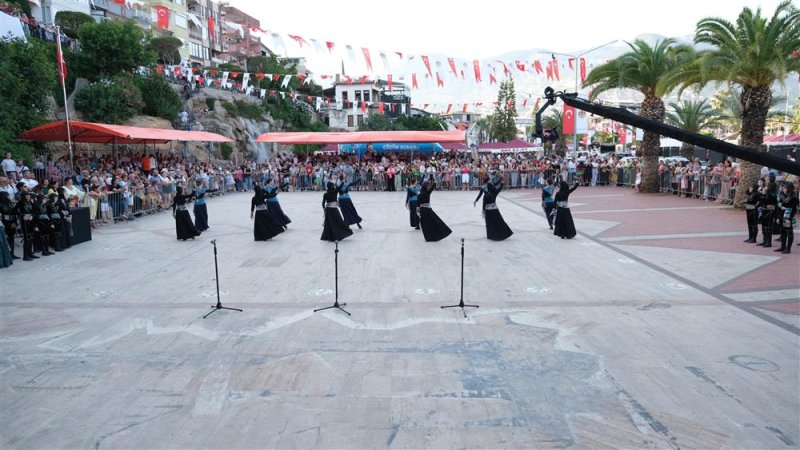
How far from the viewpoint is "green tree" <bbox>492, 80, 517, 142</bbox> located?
78625 mm

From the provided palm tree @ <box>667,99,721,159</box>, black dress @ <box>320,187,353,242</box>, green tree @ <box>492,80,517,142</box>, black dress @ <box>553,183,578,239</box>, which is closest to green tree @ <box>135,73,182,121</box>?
black dress @ <box>320,187,353,242</box>

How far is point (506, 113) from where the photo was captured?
7906cm

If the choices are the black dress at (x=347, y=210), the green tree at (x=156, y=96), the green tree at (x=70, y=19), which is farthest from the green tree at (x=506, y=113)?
the black dress at (x=347, y=210)

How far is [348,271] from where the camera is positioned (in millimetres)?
11906

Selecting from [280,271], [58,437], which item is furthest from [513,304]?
[58,437]

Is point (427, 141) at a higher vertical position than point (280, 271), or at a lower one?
higher

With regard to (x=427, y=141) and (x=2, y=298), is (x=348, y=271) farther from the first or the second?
(x=427, y=141)

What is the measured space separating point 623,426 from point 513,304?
4075 millimetres

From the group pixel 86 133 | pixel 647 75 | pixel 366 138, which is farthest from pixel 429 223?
pixel 366 138

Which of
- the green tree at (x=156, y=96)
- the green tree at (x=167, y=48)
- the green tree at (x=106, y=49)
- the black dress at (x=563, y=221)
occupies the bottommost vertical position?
the black dress at (x=563, y=221)

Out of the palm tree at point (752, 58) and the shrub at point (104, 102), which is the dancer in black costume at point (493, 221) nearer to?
the palm tree at point (752, 58)

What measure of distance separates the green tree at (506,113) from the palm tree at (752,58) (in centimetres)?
5815

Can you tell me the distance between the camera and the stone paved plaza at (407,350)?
17.4 ft

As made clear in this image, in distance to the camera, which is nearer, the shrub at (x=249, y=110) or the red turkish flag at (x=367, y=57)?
the red turkish flag at (x=367, y=57)
